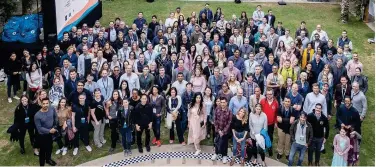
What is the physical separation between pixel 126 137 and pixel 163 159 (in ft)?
2.98

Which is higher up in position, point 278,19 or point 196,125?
point 278,19

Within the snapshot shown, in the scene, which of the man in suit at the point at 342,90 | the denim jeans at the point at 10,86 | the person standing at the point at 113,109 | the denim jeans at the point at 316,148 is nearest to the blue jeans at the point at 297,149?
the denim jeans at the point at 316,148

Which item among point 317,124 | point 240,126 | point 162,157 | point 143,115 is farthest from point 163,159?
point 317,124

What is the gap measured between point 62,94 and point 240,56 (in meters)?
4.84

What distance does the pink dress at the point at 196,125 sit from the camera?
9789 mm

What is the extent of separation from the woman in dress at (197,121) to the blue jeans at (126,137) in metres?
1.27

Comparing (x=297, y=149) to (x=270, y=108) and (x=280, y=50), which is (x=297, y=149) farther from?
(x=280, y=50)

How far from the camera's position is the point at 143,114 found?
31.5 feet

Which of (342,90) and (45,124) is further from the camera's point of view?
(342,90)

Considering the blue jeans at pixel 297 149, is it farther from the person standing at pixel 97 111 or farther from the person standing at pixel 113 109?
the person standing at pixel 97 111

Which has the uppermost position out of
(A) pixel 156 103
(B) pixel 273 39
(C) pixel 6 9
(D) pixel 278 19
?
(C) pixel 6 9

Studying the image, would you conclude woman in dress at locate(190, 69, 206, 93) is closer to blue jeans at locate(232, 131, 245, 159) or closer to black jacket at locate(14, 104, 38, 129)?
blue jeans at locate(232, 131, 245, 159)

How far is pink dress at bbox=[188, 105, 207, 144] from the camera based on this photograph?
9789 millimetres

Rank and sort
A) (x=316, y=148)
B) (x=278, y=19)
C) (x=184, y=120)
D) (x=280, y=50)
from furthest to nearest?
(x=278, y=19) → (x=280, y=50) → (x=184, y=120) → (x=316, y=148)
